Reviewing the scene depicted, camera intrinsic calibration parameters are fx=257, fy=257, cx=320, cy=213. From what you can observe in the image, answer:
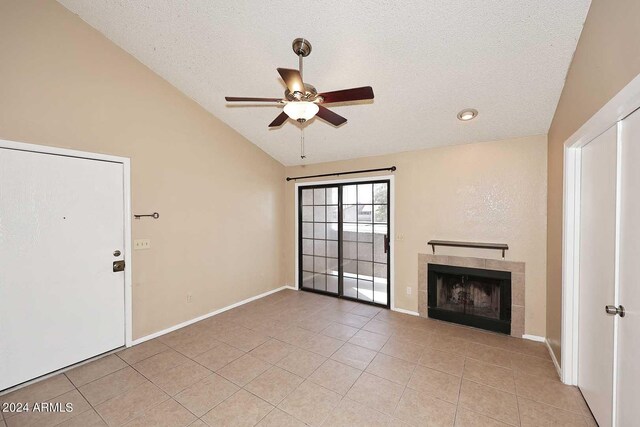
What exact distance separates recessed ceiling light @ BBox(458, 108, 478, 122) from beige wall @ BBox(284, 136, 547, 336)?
0.60m

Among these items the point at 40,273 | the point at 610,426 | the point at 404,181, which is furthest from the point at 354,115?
the point at 40,273

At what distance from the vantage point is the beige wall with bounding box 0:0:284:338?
7.45ft

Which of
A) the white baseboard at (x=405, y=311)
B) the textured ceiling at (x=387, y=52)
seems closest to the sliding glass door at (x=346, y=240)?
the white baseboard at (x=405, y=311)

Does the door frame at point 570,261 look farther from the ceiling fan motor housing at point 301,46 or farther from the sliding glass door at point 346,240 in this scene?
the ceiling fan motor housing at point 301,46

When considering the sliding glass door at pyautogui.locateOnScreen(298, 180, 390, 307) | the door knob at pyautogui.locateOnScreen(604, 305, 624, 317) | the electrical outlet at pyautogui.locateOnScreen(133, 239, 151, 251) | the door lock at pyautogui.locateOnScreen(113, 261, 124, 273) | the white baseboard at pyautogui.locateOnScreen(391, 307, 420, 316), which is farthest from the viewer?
the sliding glass door at pyautogui.locateOnScreen(298, 180, 390, 307)

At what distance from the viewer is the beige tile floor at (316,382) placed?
1908mm

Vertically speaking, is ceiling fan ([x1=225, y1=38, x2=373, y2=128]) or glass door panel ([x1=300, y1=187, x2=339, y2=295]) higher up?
ceiling fan ([x1=225, y1=38, x2=373, y2=128])

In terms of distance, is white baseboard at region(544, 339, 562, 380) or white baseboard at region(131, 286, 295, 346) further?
white baseboard at region(131, 286, 295, 346)

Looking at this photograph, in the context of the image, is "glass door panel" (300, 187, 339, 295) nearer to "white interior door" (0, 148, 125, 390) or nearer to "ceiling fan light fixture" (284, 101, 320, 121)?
"ceiling fan light fixture" (284, 101, 320, 121)

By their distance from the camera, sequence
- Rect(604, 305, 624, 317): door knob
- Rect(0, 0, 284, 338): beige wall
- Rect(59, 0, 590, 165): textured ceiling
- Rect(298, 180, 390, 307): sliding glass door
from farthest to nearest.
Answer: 1. Rect(298, 180, 390, 307): sliding glass door
2. Rect(0, 0, 284, 338): beige wall
3. Rect(59, 0, 590, 165): textured ceiling
4. Rect(604, 305, 624, 317): door knob

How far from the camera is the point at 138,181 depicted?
296 cm

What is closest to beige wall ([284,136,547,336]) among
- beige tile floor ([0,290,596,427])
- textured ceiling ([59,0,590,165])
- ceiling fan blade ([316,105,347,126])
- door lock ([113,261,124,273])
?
textured ceiling ([59,0,590,165])

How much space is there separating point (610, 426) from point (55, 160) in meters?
4.74

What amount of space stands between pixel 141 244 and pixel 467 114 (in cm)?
399
